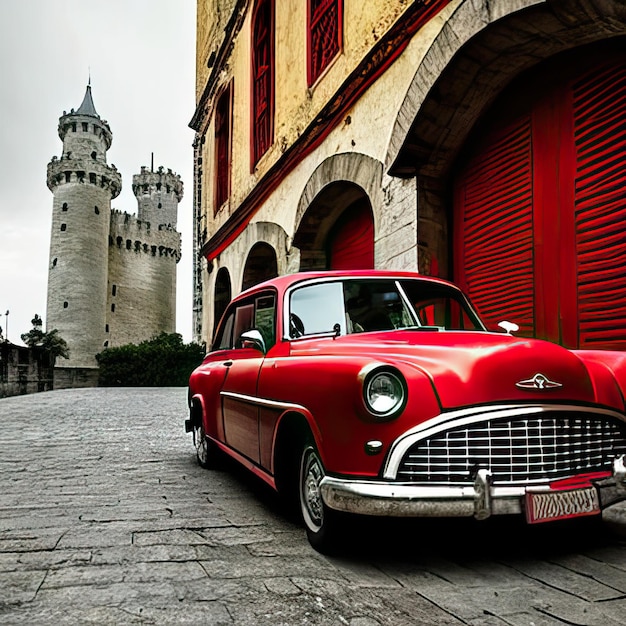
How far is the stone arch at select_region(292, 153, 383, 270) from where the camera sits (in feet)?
23.9

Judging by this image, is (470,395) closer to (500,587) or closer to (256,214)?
(500,587)

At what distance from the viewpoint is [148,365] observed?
36.7 m

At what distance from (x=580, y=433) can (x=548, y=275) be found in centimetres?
300

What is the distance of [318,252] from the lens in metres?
9.64

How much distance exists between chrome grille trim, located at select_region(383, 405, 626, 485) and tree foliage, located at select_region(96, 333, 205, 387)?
33.2 meters

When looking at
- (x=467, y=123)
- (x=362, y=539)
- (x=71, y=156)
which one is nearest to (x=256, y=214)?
(x=467, y=123)

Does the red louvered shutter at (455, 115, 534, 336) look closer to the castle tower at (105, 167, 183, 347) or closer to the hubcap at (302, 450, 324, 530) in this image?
the hubcap at (302, 450, 324, 530)

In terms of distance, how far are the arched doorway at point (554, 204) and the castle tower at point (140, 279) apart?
50821 mm

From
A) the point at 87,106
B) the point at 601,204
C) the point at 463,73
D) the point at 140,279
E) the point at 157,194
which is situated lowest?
the point at 601,204

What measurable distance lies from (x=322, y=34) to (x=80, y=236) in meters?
44.9

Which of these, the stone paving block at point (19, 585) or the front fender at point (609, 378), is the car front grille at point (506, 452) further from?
the stone paving block at point (19, 585)

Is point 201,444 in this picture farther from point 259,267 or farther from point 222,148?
point 222,148

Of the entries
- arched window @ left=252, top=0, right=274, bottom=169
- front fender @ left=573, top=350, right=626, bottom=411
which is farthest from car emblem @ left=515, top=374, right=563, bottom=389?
arched window @ left=252, top=0, right=274, bottom=169

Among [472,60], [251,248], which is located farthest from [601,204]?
[251,248]
